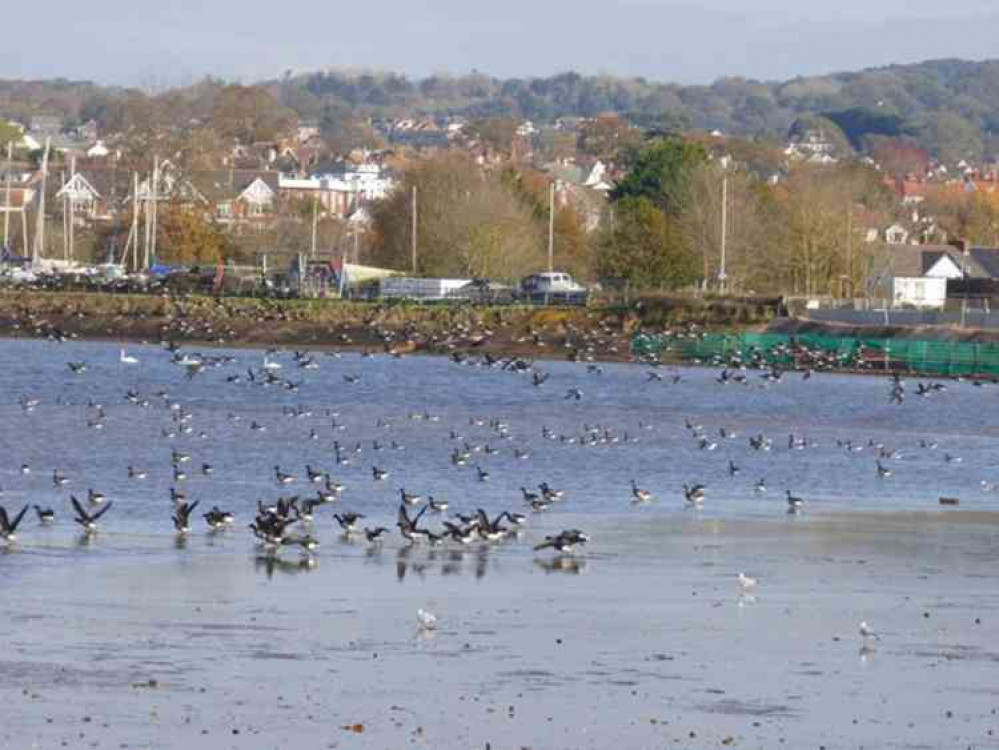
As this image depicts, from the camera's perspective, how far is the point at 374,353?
252 feet

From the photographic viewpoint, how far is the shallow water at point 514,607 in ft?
58.2

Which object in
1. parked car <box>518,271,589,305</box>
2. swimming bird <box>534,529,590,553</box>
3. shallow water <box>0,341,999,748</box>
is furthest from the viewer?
parked car <box>518,271,589,305</box>

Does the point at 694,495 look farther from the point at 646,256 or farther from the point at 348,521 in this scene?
the point at 646,256

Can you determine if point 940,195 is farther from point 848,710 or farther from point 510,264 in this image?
point 848,710

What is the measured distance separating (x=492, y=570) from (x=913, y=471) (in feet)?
55.1

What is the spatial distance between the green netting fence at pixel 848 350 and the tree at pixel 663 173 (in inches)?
1308

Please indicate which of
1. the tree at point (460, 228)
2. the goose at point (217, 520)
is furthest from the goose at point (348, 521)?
the tree at point (460, 228)

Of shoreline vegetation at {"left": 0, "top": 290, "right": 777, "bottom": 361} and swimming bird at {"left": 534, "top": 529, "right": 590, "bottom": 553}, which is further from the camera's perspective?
shoreline vegetation at {"left": 0, "top": 290, "right": 777, "bottom": 361}

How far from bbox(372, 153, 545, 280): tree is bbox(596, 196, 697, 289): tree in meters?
3.94

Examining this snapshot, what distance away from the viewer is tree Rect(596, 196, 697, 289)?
95562mm

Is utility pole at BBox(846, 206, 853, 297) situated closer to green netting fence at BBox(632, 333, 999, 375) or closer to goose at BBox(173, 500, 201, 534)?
green netting fence at BBox(632, 333, 999, 375)

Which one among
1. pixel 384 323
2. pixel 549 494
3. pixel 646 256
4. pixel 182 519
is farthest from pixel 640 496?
pixel 646 256

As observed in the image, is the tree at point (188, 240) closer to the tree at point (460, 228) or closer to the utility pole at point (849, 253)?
the tree at point (460, 228)

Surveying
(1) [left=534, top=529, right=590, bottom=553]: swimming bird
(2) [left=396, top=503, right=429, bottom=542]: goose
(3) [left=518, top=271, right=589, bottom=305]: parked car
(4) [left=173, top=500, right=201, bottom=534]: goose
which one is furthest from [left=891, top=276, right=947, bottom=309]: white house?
(1) [left=534, top=529, right=590, bottom=553]: swimming bird
